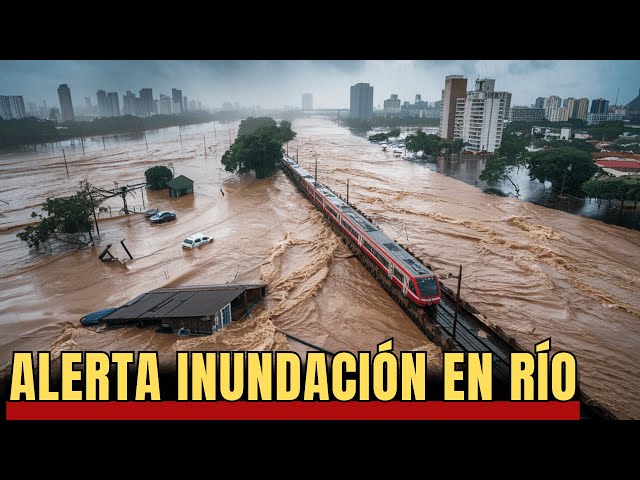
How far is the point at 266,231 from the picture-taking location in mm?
15828

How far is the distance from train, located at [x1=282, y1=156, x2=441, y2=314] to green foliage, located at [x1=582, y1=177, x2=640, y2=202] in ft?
39.6

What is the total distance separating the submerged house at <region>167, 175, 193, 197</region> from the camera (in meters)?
21.0

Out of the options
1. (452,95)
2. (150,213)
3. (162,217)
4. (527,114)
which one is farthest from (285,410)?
(527,114)

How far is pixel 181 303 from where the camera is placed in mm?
8609

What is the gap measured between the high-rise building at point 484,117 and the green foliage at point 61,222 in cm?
3508

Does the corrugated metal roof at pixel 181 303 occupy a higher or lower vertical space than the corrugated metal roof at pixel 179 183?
lower

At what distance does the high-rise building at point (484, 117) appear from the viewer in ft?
119

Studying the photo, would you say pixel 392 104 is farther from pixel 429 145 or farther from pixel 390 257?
pixel 390 257

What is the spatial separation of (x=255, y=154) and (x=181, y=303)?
17934 mm

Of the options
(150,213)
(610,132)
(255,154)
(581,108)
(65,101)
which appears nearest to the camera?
(150,213)

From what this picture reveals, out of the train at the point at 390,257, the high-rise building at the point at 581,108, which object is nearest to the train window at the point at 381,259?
the train at the point at 390,257

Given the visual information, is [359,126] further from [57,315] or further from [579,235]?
[57,315]

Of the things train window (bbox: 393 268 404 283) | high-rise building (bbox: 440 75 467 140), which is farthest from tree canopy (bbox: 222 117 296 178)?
high-rise building (bbox: 440 75 467 140)

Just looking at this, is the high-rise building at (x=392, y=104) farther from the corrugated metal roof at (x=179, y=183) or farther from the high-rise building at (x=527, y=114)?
the corrugated metal roof at (x=179, y=183)
